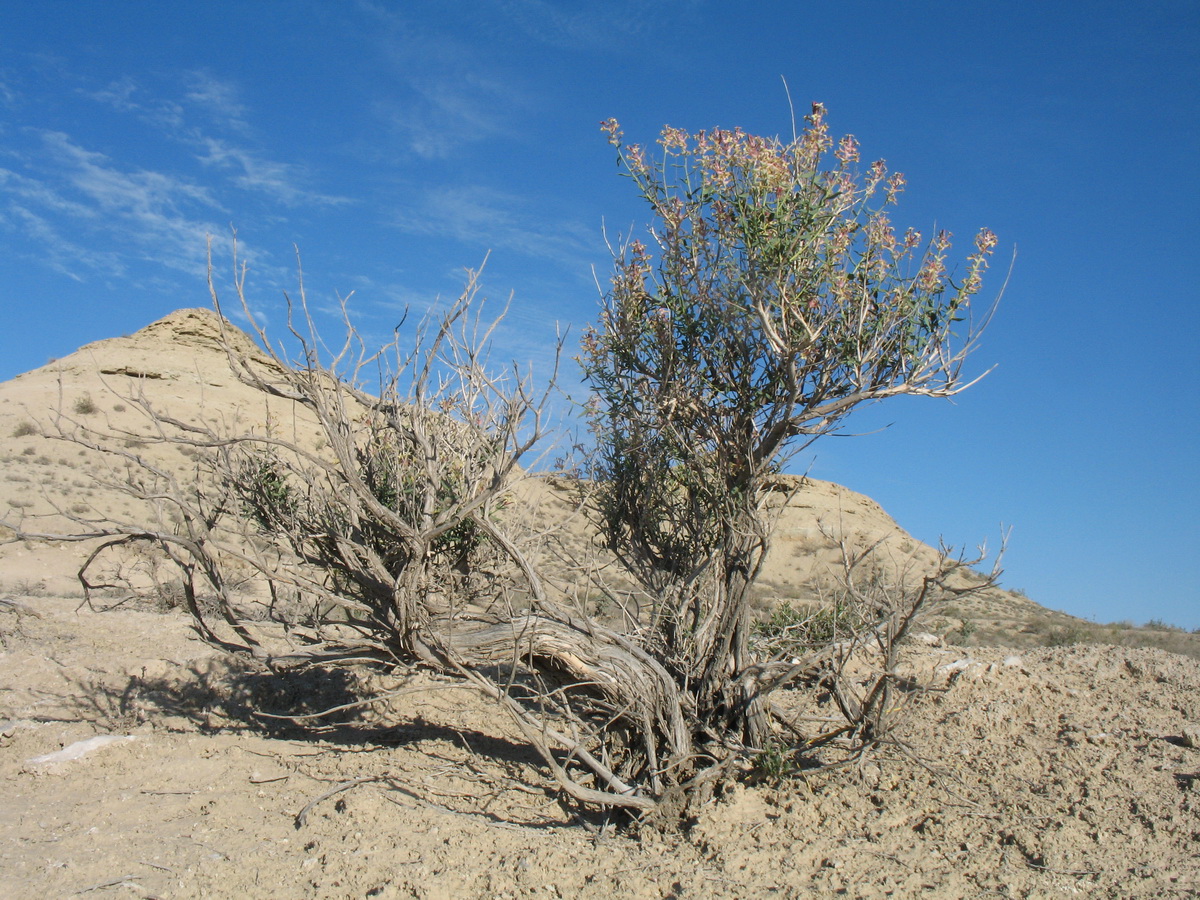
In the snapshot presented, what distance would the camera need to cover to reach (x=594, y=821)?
5.77m

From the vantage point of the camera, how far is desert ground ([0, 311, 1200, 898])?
14.6ft

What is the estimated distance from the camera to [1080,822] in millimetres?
4832

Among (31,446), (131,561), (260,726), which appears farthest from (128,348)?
(260,726)

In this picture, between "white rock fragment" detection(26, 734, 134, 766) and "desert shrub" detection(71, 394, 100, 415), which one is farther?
"desert shrub" detection(71, 394, 100, 415)

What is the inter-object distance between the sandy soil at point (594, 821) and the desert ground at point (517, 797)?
0.02 m

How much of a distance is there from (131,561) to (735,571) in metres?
15.2

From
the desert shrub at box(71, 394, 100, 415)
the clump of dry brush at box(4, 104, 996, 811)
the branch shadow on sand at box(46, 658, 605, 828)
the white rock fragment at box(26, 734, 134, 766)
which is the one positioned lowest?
the white rock fragment at box(26, 734, 134, 766)

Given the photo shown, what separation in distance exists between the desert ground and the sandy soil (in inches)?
0.7

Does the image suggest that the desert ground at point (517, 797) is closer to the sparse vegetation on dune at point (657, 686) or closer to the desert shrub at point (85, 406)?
the sparse vegetation on dune at point (657, 686)

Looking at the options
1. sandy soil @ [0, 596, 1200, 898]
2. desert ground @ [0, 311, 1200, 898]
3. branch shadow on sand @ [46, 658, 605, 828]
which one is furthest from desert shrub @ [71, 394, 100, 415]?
sandy soil @ [0, 596, 1200, 898]

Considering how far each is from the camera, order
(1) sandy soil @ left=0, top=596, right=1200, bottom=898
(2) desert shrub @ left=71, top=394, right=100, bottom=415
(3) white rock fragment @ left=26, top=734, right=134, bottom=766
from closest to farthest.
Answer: (1) sandy soil @ left=0, top=596, right=1200, bottom=898
(3) white rock fragment @ left=26, top=734, right=134, bottom=766
(2) desert shrub @ left=71, top=394, right=100, bottom=415

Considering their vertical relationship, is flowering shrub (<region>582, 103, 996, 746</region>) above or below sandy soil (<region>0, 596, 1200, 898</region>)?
above

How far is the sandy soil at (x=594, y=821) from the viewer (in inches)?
174

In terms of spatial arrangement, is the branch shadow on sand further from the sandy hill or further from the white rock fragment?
the sandy hill
